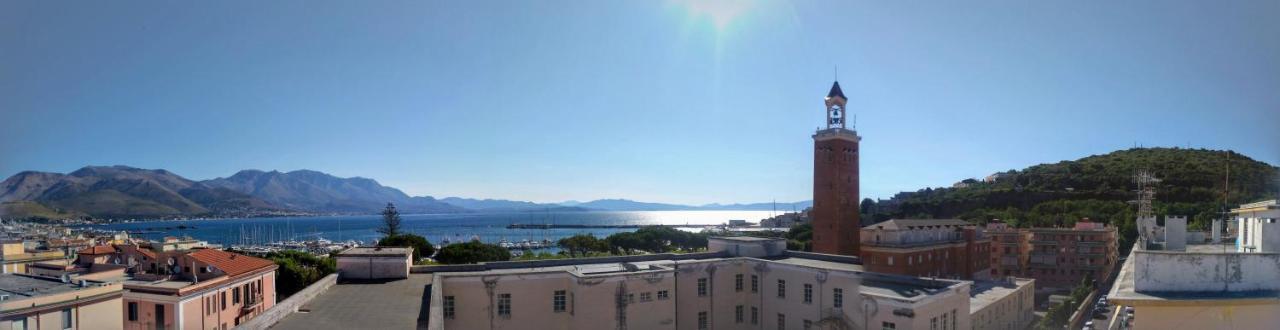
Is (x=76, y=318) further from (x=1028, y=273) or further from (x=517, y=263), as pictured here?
(x=1028, y=273)

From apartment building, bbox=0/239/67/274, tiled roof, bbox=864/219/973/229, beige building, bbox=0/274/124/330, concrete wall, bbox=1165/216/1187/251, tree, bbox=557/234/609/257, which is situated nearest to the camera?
concrete wall, bbox=1165/216/1187/251

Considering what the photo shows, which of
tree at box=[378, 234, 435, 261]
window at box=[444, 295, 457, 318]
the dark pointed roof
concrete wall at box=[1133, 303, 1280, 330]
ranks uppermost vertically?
the dark pointed roof

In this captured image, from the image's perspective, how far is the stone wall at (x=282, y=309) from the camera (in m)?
13.1

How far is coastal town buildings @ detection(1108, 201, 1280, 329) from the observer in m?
4.45

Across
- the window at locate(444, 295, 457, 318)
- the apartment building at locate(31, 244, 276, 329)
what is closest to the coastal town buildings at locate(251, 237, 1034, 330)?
the window at locate(444, 295, 457, 318)

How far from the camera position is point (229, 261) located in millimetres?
22953

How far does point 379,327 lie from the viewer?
563 inches

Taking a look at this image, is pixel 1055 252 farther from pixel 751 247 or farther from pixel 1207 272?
pixel 1207 272

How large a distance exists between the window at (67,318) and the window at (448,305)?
419 inches

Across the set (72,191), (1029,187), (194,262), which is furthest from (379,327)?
(72,191)

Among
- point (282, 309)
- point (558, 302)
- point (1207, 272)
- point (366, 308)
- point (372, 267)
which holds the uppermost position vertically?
point (1207, 272)

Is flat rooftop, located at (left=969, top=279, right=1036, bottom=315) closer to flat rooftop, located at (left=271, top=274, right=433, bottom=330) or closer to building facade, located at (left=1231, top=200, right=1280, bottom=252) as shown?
building facade, located at (left=1231, top=200, right=1280, bottom=252)

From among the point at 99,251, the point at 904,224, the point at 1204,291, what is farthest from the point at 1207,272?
the point at 99,251

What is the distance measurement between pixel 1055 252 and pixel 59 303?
68488 millimetres
